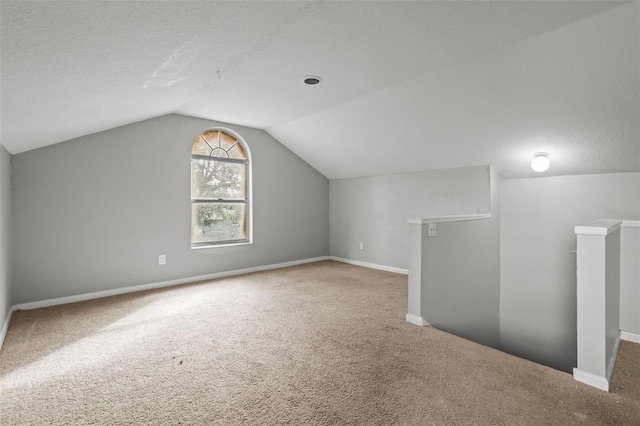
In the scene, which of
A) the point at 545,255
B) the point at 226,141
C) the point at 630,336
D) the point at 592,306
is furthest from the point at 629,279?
the point at 226,141

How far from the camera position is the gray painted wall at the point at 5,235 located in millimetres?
2471

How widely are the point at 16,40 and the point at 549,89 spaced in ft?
10.6

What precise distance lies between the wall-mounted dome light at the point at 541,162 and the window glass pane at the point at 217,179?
12.1 feet

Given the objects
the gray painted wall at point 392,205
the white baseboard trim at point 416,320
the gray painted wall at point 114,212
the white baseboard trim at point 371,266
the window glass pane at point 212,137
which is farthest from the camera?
the white baseboard trim at point 371,266

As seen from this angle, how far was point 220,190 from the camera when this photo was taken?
15.1ft

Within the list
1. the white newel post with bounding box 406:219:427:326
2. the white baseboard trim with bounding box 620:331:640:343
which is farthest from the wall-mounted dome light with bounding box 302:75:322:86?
the white baseboard trim with bounding box 620:331:640:343

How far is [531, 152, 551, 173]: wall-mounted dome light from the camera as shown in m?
3.24

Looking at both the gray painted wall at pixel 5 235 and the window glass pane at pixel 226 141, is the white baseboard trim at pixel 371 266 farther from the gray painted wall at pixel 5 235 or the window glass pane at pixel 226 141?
the gray painted wall at pixel 5 235

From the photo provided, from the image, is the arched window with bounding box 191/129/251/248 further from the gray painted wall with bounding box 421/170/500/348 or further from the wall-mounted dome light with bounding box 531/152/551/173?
the wall-mounted dome light with bounding box 531/152/551/173

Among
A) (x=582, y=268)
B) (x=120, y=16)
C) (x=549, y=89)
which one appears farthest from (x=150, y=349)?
(x=549, y=89)

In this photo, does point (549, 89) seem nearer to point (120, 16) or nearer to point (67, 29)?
point (120, 16)

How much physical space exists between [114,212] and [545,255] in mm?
A: 5019

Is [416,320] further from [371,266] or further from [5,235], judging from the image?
[5,235]

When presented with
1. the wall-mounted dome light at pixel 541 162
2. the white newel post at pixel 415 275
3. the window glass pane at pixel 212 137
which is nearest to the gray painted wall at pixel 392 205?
the wall-mounted dome light at pixel 541 162
